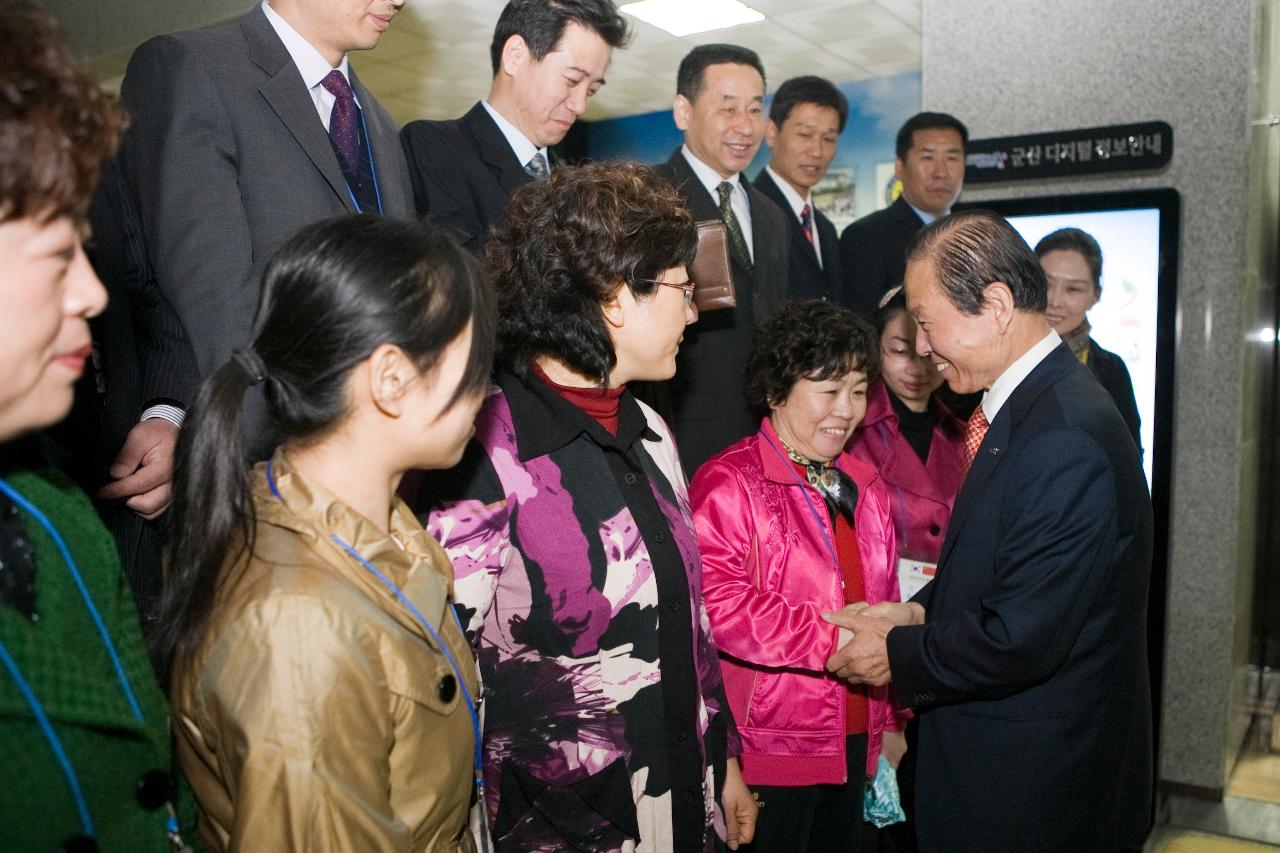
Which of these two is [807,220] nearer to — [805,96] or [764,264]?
[805,96]

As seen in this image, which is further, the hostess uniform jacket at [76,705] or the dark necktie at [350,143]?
the dark necktie at [350,143]

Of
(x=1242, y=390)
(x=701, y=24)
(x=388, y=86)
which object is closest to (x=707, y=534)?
(x=1242, y=390)

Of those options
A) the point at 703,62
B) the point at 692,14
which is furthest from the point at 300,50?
the point at 692,14

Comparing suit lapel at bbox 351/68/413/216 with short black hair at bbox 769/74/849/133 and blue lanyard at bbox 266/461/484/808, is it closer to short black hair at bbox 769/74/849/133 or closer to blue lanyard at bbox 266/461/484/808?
blue lanyard at bbox 266/461/484/808

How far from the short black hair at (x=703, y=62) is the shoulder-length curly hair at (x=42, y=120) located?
8.68ft

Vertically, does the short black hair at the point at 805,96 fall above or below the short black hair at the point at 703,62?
above

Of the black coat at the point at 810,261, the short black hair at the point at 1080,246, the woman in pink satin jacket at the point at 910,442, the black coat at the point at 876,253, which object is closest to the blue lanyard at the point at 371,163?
the woman in pink satin jacket at the point at 910,442

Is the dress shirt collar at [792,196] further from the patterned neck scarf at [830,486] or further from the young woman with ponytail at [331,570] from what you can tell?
the young woman with ponytail at [331,570]

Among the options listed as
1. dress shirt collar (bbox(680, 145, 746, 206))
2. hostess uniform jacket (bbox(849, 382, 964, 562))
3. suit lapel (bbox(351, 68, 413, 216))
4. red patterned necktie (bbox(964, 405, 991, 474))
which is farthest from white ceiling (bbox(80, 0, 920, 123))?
red patterned necktie (bbox(964, 405, 991, 474))

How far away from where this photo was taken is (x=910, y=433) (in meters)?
2.79

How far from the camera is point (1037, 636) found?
1736mm

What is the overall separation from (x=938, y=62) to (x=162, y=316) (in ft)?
10.2

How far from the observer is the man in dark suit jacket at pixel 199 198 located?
5.11 ft

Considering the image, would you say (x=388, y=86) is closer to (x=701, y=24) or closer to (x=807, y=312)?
(x=701, y=24)
